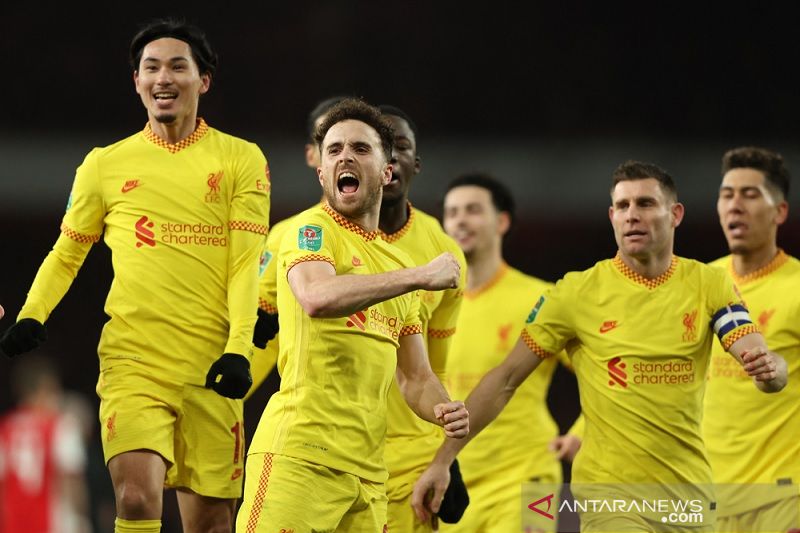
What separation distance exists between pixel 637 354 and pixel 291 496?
1870mm

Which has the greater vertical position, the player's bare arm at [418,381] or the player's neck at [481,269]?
the player's neck at [481,269]

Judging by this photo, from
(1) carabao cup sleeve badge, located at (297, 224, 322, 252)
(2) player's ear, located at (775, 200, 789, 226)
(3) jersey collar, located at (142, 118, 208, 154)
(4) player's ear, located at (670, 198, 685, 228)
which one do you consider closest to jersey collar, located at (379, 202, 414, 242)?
(3) jersey collar, located at (142, 118, 208, 154)

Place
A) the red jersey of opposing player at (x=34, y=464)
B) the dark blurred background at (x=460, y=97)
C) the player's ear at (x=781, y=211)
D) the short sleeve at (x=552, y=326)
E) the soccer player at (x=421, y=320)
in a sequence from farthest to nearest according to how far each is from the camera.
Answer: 1. the dark blurred background at (x=460, y=97)
2. the red jersey of opposing player at (x=34, y=464)
3. the player's ear at (x=781, y=211)
4. the soccer player at (x=421, y=320)
5. the short sleeve at (x=552, y=326)

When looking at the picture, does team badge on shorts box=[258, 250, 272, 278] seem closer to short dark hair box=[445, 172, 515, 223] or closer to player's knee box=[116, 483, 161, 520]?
player's knee box=[116, 483, 161, 520]

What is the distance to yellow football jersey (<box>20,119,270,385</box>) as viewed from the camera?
17.9 ft

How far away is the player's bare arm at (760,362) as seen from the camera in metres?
5.38

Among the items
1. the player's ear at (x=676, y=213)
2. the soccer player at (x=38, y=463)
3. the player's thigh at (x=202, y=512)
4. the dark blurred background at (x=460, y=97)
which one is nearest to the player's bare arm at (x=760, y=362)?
the player's ear at (x=676, y=213)

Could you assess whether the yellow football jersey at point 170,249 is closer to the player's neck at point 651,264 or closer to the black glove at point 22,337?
the black glove at point 22,337

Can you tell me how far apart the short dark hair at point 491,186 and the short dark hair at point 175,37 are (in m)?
2.56

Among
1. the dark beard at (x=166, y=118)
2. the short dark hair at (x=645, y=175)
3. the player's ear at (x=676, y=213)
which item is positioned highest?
the dark beard at (x=166, y=118)

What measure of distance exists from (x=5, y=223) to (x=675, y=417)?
1182 cm

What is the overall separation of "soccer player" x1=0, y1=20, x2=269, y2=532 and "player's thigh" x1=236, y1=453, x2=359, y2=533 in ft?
2.64

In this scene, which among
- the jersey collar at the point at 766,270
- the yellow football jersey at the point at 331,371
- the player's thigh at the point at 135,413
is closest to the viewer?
the yellow football jersey at the point at 331,371

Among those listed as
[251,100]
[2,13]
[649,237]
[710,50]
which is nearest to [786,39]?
[710,50]
